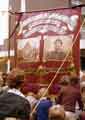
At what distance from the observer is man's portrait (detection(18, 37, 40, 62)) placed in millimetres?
6695

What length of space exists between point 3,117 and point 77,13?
3.45 metres

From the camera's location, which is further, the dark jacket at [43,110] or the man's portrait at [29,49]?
the man's portrait at [29,49]

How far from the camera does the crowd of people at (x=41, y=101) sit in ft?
10.2

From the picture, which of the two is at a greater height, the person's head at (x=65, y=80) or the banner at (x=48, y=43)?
the banner at (x=48, y=43)

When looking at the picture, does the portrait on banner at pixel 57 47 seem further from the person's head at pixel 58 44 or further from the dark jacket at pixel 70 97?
the dark jacket at pixel 70 97

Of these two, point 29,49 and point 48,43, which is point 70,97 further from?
point 29,49

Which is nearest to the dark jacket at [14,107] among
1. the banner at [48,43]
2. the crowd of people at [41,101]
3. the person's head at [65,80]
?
the crowd of people at [41,101]

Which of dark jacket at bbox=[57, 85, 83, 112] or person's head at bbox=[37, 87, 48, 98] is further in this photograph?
person's head at bbox=[37, 87, 48, 98]

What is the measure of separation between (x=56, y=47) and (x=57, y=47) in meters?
0.02

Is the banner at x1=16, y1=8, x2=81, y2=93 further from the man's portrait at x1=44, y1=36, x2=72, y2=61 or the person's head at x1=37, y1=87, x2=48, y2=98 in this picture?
the person's head at x1=37, y1=87, x2=48, y2=98

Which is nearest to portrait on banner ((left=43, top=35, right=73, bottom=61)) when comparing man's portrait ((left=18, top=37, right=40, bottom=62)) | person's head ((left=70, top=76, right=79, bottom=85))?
man's portrait ((left=18, top=37, right=40, bottom=62))

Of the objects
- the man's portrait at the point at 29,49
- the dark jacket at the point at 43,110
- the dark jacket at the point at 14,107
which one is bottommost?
Result: the dark jacket at the point at 43,110

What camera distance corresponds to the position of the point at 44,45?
6656 millimetres

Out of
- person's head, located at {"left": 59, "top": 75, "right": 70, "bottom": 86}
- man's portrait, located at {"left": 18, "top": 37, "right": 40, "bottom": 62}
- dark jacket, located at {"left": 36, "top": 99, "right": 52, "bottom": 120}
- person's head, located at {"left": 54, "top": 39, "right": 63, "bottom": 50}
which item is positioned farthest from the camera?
man's portrait, located at {"left": 18, "top": 37, "right": 40, "bottom": 62}
